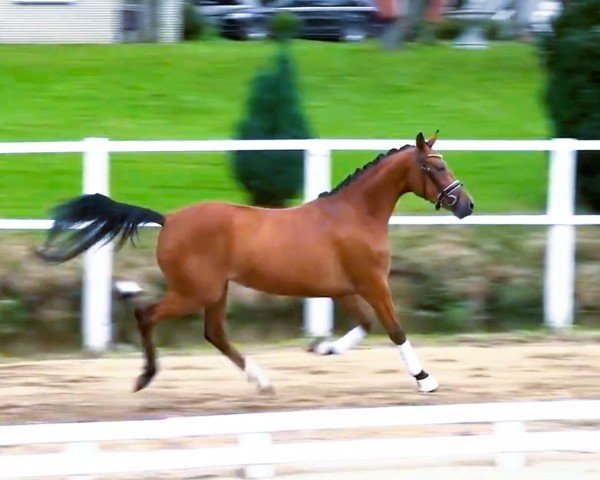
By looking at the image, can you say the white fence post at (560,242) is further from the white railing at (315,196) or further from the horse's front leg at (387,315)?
the horse's front leg at (387,315)

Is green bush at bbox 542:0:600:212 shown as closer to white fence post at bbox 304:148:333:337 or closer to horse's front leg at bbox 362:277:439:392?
white fence post at bbox 304:148:333:337

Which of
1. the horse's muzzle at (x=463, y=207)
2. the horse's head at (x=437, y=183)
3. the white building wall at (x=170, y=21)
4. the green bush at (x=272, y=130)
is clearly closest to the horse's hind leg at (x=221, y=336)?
the horse's head at (x=437, y=183)

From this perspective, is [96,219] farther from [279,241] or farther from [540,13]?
[540,13]

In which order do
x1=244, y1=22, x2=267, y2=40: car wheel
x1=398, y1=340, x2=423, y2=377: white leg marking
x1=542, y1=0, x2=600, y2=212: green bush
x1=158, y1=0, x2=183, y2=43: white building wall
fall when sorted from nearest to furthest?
x1=398, y1=340, x2=423, y2=377: white leg marking → x1=542, y1=0, x2=600, y2=212: green bush → x1=158, y1=0, x2=183, y2=43: white building wall → x1=244, y1=22, x2=267, y2=40: car wheel

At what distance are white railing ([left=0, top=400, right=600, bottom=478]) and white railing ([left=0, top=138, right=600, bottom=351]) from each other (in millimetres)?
3743

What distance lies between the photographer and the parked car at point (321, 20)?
2584cm

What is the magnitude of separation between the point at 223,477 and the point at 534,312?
5.12 metres

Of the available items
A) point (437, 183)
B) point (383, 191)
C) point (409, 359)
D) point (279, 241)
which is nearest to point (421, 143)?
point (437, 183)

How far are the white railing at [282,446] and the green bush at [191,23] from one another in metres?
18.8

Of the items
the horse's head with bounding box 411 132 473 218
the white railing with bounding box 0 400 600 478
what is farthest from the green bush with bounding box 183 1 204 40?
the white railing with bounding box 0 400 600 478

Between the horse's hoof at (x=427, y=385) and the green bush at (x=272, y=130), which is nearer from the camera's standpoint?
the horse's hoof at (x=427, y=385)

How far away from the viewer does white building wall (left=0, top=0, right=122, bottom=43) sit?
23609 mm

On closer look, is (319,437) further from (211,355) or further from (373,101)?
(373,101)

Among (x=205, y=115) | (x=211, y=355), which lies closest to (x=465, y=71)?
(x=205, y=115)
